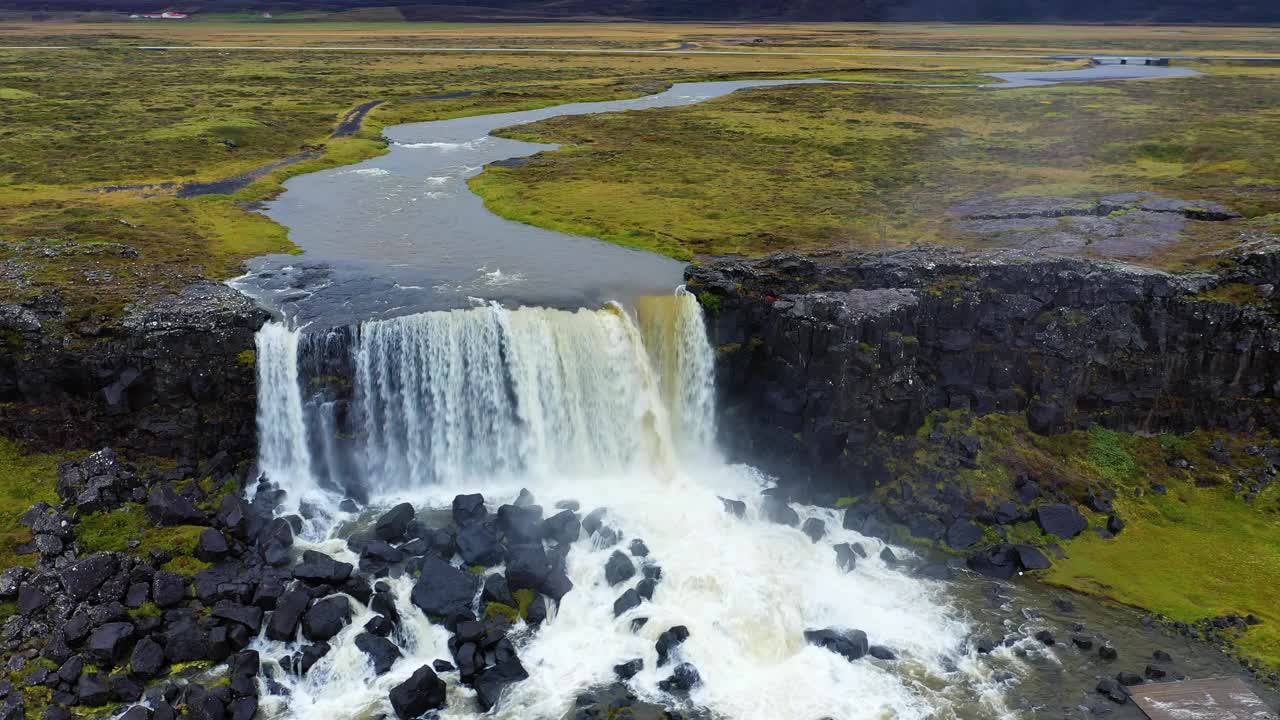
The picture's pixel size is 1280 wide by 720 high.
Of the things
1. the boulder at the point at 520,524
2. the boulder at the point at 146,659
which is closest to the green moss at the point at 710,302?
the boulder at the point at 520,524

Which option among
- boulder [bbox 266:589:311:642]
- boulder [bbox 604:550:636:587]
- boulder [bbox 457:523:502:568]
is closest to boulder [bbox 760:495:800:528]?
boulder [bbox 604:550:636:587]

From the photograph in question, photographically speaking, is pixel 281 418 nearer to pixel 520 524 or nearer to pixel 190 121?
pixel 520 524

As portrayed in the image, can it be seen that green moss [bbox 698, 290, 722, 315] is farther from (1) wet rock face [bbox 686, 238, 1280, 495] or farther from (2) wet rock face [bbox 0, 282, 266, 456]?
(2) wet rock face [bbox 0, 282, 266, 456]

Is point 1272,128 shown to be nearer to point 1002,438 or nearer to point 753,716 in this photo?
point 1002,438

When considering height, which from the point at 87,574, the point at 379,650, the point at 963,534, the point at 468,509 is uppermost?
the point at 87,574

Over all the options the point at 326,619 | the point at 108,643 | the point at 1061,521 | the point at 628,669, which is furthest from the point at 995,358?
the point at 108,643

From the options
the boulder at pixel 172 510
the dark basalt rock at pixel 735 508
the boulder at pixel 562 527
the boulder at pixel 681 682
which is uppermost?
the boulder at pixel 172 510

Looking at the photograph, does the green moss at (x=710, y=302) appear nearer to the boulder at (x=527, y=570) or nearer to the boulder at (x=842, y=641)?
the boulder at (x=527, y=570)
